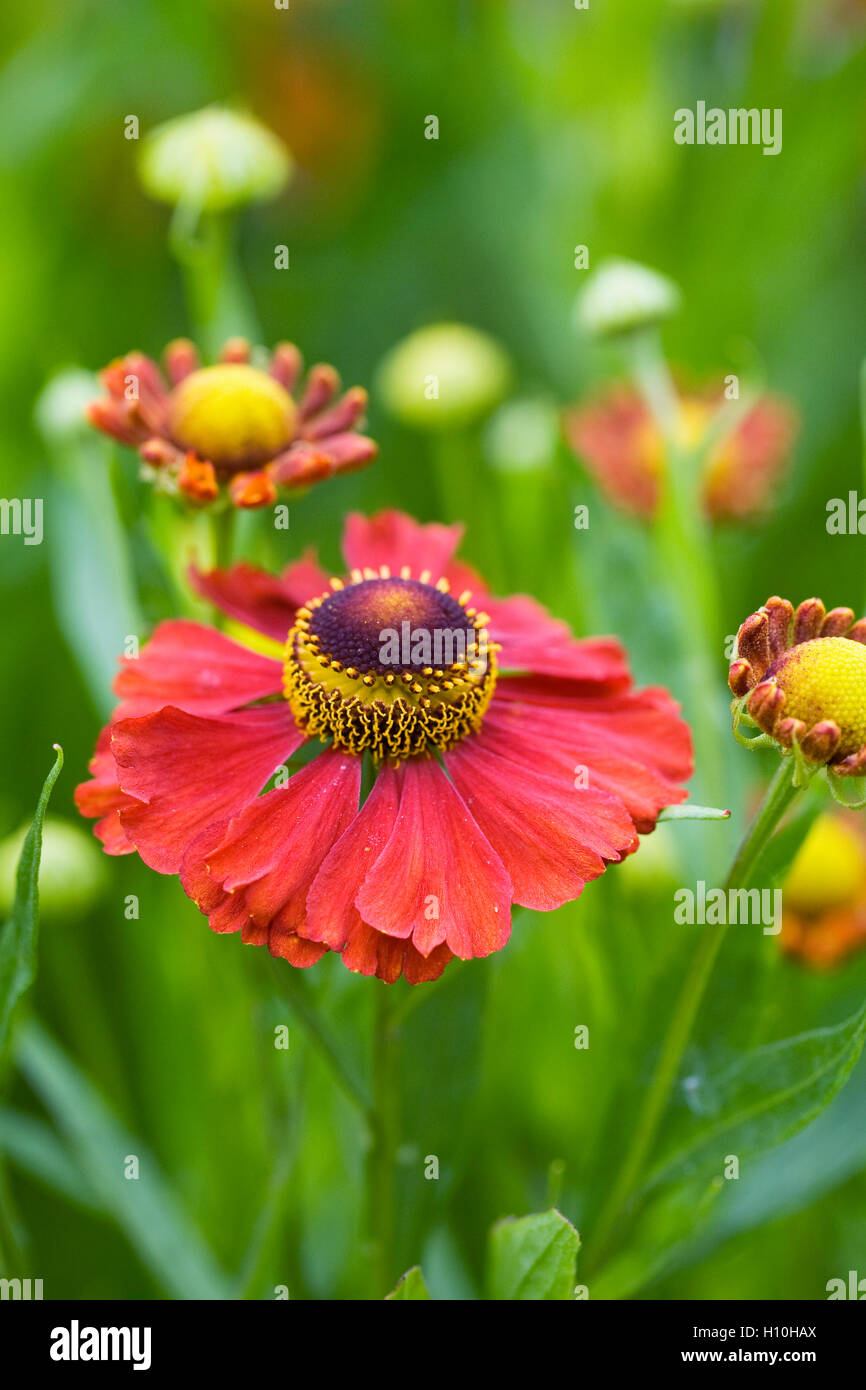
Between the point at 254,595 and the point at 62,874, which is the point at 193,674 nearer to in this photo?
the point at 254,595

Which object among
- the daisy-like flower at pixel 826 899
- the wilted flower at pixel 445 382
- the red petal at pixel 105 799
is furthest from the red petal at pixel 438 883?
the wilted flower at pixel 445 382

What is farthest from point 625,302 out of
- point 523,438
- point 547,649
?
point 547,649

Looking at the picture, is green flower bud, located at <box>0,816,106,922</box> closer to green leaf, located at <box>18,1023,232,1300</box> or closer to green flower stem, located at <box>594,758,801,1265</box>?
green leaf, located at <box>18,1023,232,1300</box>

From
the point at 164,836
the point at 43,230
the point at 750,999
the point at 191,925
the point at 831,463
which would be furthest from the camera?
the point at 43,230

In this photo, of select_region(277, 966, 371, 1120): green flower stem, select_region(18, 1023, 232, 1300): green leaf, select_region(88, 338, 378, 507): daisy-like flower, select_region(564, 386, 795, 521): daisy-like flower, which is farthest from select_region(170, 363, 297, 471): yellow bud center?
select_region(564, 386, 795, 521): daisy-like flower

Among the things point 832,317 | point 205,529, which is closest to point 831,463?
point 832,317

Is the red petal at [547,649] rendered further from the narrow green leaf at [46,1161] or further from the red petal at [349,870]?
the narrow green leaf at [46,1161]
